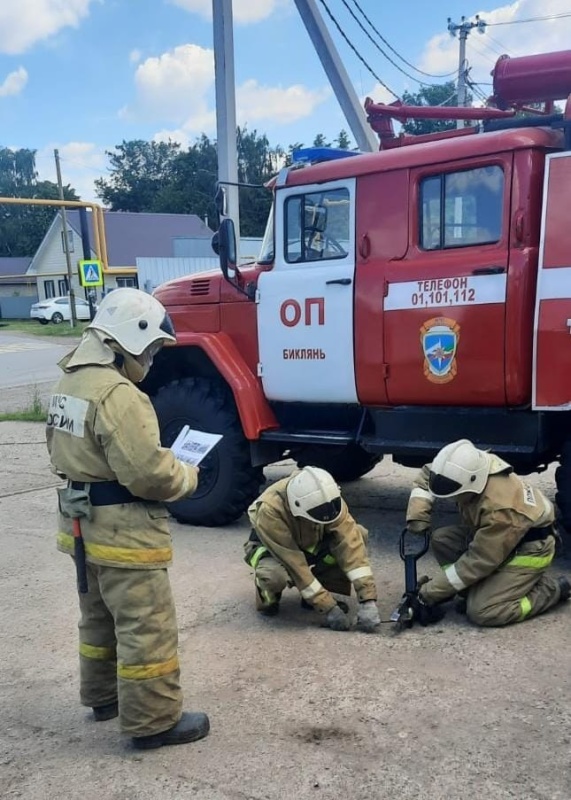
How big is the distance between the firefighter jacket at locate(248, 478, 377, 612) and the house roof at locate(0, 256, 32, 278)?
67771mm

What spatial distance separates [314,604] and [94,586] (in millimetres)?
1391

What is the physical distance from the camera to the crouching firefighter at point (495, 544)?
4141 millimetres

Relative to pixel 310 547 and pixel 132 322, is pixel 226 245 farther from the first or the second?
pixel 132 322

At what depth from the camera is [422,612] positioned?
168 inches

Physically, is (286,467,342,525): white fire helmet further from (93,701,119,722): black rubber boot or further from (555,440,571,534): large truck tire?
(555,440,571,534): large truck tire

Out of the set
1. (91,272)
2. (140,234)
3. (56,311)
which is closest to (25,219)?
(140,234)

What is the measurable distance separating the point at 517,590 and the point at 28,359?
750 inches

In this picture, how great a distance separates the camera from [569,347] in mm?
4594

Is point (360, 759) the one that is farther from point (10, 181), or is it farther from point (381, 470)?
point (10, 181)

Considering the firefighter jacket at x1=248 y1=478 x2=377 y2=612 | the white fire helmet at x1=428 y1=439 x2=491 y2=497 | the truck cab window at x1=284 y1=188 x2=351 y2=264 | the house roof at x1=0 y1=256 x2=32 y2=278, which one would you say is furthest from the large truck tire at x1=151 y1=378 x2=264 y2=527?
the house roof at x1=0 y1=256 x2=32 y2=278

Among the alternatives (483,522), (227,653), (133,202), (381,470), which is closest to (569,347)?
(483,522)

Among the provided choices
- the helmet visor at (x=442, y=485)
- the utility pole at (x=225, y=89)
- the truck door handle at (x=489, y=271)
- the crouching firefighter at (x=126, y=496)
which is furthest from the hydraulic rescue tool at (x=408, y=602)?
the utility pole at (x=225, y=89)

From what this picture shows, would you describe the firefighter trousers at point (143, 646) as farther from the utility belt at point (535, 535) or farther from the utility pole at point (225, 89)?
the utility pole at point (225, 89)

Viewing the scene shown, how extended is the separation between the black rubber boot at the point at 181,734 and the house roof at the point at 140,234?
159 feet
